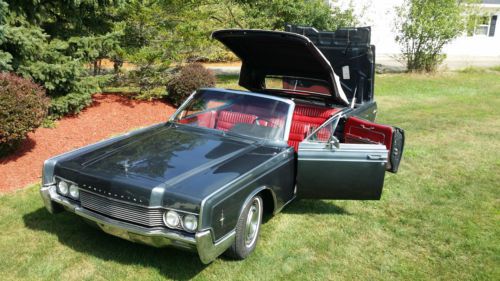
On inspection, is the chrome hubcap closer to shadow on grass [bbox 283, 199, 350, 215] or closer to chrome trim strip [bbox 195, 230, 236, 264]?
chrome trim strip [bbox 195, 230, 236, 264]

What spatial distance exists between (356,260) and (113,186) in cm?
239

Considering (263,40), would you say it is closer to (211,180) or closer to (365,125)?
(365,125)

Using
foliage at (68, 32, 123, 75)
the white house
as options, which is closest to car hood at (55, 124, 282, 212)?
foliage at (68, 32, 123, 75)

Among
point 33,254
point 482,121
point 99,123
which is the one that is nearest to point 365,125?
point 33,254

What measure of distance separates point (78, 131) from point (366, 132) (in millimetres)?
5346

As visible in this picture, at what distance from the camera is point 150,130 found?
5.21m

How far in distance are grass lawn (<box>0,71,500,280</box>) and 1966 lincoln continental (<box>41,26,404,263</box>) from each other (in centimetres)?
39

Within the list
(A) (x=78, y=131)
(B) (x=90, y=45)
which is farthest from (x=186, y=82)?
(A) (x=78, y=131)

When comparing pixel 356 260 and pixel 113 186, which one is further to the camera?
pixel 356 260

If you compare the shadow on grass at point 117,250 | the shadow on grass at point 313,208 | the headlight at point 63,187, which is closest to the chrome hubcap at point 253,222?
the shadow on grass at point 117,250

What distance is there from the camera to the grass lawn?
396 centimetres

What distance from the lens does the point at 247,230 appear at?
4.10 meters

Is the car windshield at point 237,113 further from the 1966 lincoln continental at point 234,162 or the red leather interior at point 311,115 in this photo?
the red leather interior at point 311,115

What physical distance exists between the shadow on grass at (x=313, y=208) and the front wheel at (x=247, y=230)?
993 mm
